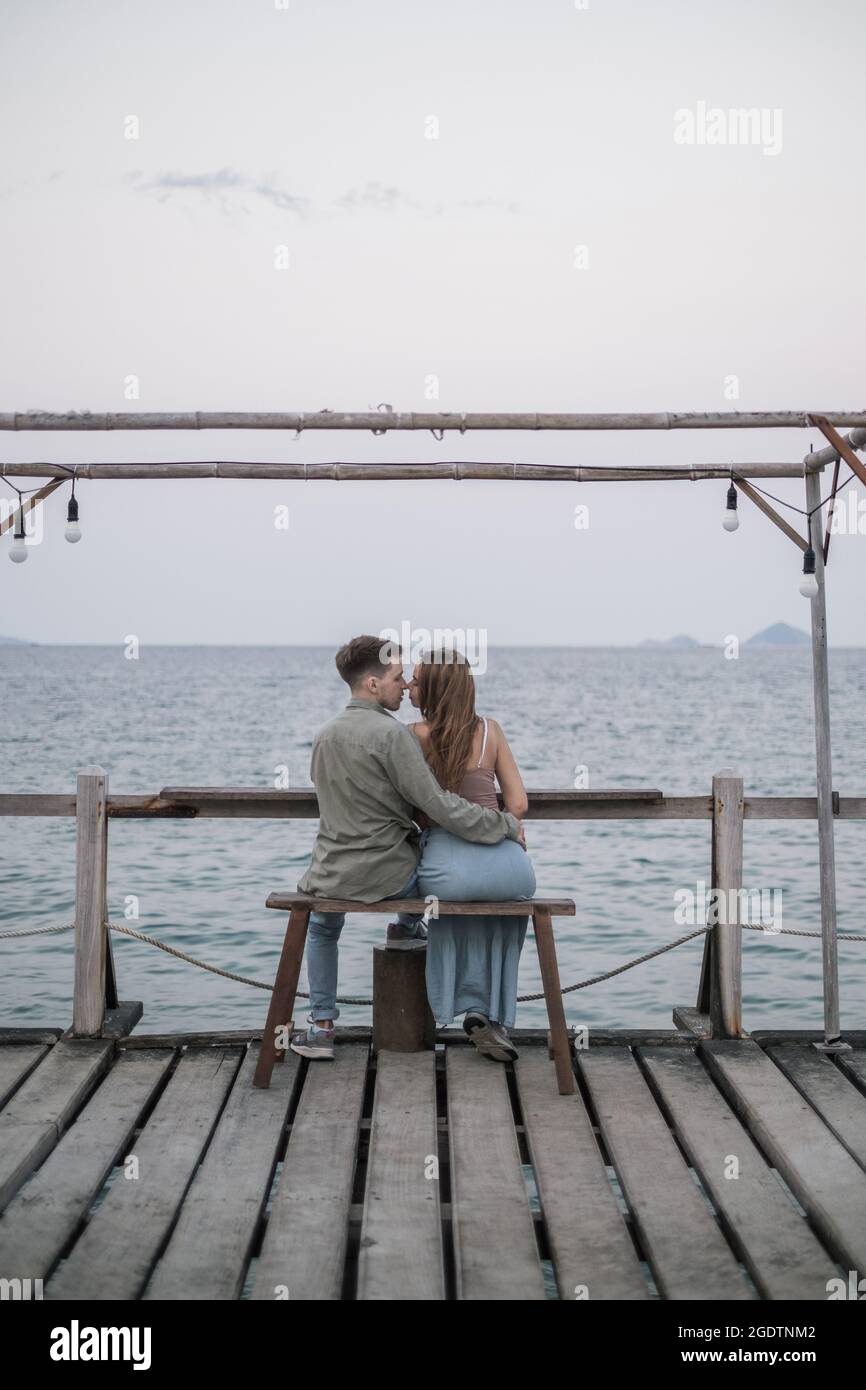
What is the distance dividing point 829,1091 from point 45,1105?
9.10 ft

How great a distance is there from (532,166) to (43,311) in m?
6.12

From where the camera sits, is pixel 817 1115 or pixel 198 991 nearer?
pixel 817 1115

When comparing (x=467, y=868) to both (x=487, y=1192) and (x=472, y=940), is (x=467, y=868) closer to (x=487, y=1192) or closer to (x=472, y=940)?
(x=472, y=940)

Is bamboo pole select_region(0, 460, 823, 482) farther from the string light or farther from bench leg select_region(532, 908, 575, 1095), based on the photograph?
bench leg select_region(532, 908, 575, 1095)

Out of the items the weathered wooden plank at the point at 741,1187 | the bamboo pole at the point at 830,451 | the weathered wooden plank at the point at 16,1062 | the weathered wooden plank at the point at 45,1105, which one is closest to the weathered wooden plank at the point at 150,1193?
the weathered wooden plank at the point at 45,1105

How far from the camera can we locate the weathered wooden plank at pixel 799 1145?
3605 millimetres

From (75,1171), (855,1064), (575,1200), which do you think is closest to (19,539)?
(75,1171)

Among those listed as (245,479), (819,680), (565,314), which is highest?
(565,314)

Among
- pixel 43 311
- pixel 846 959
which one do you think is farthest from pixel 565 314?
pixel 846 959

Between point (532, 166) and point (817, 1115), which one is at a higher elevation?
point (532, 166)

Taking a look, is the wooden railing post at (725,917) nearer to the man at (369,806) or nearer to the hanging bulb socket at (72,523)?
the man at (369,806)

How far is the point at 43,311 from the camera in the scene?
16062mm

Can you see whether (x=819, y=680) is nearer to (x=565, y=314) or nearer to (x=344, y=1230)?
(x=344, y=1230)

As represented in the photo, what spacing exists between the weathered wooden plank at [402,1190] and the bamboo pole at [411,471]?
2317mm
